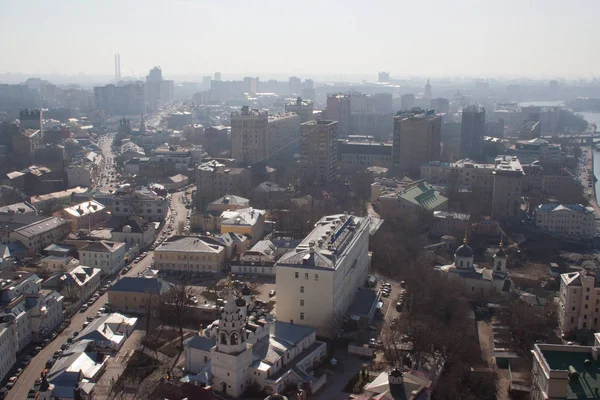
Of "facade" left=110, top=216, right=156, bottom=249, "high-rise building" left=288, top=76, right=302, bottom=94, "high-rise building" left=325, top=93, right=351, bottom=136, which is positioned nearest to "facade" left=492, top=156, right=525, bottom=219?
"facade" left=110, top=216, right=156, bottom=249

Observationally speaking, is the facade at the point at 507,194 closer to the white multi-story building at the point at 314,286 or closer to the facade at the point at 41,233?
the white multi-story building at the point at 314,286

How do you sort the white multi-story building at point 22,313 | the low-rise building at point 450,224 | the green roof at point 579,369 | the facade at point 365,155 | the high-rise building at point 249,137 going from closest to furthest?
the green roof at point 579,369 < the white multi-story building at point 22,313 < the low-rise building at point 450,224 < the high-rise building at point 249,137 < the facade at point 365,155

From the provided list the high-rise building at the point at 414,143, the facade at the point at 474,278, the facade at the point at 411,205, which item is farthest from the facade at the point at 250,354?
the high-rise building at the point at 414,143

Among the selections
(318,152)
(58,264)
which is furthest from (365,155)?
(58,264)

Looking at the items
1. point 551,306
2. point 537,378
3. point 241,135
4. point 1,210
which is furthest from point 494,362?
point 241,135

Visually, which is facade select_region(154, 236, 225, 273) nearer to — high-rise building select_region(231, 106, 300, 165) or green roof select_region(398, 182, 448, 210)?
green roof select_region(398, 182, 448, 210)
